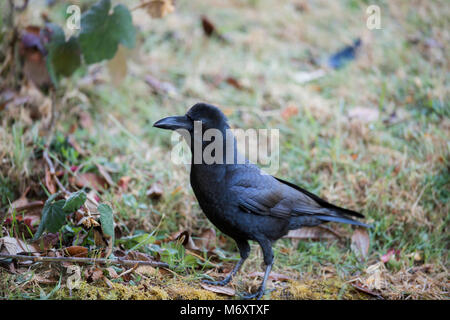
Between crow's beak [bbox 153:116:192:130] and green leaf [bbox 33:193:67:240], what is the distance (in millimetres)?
754

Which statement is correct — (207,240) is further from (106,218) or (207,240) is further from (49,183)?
(49,183)

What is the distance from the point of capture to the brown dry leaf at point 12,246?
267cm

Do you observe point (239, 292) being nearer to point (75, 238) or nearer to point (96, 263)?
point (96, 263)

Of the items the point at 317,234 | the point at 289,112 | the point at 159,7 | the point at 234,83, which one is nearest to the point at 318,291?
the point at 317,234

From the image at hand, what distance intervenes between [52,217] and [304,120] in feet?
9.99

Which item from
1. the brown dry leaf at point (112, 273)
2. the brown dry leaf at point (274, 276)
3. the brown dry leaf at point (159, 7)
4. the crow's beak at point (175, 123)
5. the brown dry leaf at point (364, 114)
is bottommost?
the brown dry leaf at point (274, 276)

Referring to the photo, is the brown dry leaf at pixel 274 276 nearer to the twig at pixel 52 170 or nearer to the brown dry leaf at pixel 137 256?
the brown dry leaf at pixel 137 256

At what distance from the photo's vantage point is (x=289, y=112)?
4.96 meters

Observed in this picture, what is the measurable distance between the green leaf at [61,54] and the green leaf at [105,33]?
0.21 meters

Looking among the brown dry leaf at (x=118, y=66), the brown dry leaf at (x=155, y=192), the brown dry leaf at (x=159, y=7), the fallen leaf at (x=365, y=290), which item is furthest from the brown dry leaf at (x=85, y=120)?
the fallen leaf at (x=365, y=290)

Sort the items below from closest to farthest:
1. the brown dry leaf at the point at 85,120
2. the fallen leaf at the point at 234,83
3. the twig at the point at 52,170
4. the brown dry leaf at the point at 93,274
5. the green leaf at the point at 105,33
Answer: the brown dry leaf at the point at 93,274
the twig at the point at 52,170
the green leaf at the point at 105,33
the brown dry leaf at the point at 85,120
the fallen leaf at the point at 234,83

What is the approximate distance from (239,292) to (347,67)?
3.89m

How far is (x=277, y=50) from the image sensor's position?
20.4 ft
